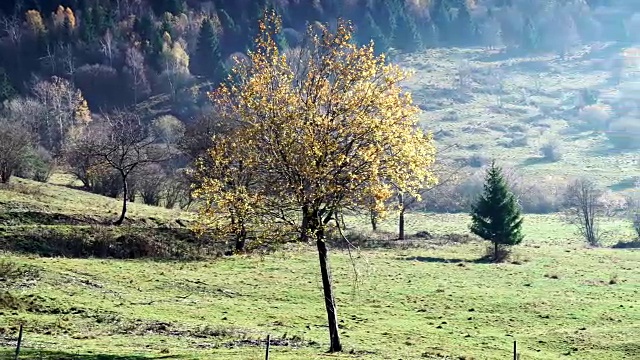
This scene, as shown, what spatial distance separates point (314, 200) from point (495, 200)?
160 feet

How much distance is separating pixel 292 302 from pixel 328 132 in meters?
17.2

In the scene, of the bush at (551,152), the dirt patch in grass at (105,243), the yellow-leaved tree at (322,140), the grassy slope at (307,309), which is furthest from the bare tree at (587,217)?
the yellow-leaved tree at (322,140)

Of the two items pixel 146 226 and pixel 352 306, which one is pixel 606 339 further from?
pixel 146 226

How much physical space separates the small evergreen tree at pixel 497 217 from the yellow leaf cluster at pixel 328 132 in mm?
43872

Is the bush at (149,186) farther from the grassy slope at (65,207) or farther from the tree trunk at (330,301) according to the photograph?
the tree trunk at (330,301)

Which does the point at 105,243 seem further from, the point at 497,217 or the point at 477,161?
the point at 477,161

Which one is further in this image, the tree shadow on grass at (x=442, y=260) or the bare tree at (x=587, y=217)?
the bare tree at (x=587, y=217)

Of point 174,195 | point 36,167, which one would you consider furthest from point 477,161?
point 36,167

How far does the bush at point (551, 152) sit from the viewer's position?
608ft

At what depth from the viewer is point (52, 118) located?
131 meters

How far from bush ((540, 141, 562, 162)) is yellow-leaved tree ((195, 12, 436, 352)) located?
17110 centimetres

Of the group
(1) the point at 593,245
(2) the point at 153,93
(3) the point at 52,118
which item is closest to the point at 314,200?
(1) the point at 593,245

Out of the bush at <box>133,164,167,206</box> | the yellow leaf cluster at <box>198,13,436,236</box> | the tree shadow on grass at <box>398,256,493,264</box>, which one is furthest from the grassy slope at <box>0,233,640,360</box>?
the bush at <box>133,164,167,206</box>

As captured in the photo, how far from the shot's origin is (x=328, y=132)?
79.0 ft
